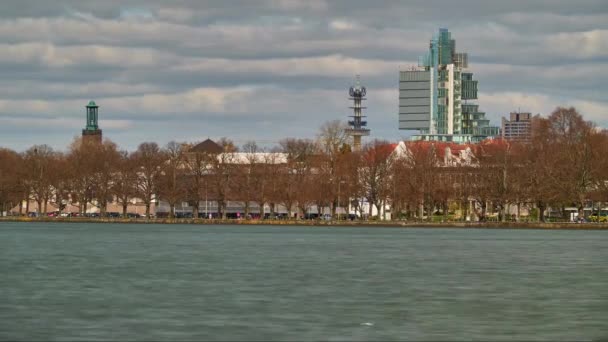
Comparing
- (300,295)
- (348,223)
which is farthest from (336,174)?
(300,295)

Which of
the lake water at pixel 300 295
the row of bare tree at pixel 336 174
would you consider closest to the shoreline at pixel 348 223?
the row of bare tree at pixel 336 174

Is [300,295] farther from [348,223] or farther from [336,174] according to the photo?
[336,174]

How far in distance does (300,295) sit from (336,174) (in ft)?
304

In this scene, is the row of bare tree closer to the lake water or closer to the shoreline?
the shoreline

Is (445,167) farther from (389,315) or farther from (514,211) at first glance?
(389,315)

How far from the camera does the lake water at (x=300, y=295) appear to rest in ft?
97.4

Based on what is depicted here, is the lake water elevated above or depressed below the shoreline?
below

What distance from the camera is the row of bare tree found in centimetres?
11875

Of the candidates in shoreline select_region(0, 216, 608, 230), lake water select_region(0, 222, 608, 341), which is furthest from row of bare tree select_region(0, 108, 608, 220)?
lake water select_region(0, 222, 608, 341)

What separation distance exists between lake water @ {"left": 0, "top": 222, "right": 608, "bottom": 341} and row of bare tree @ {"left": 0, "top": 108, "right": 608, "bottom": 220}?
173ft

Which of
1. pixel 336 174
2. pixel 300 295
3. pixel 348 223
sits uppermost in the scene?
pixel 336 174

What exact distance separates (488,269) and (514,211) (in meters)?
104

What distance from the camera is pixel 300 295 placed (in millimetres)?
38125

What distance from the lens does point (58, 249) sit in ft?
223
